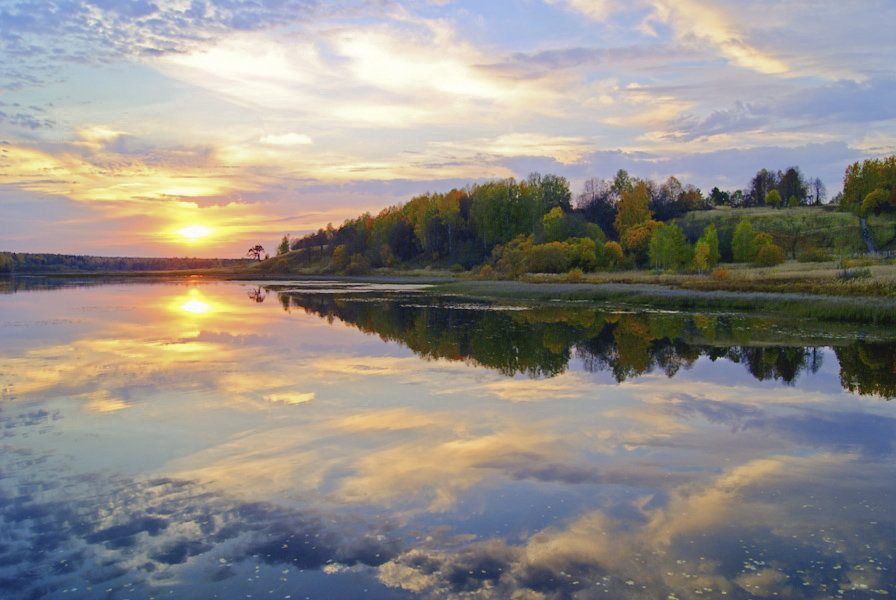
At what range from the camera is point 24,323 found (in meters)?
35.8

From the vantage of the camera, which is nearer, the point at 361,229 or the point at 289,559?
the point at 289,559

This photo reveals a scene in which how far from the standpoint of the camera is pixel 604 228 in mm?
114250

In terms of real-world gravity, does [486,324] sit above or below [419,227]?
below

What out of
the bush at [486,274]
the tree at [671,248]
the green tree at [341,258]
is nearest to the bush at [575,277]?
the tree at [671,248]

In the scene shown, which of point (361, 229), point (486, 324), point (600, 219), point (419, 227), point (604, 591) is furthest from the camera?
point (361, 229)

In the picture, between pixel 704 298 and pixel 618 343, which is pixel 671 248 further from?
pixel 618 343

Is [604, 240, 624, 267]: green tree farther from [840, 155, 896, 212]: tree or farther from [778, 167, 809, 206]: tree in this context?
[778, 167, 809, 206]: tree

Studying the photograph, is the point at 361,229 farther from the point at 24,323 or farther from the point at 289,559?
the point at 289,559

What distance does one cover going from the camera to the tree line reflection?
71.7 feet

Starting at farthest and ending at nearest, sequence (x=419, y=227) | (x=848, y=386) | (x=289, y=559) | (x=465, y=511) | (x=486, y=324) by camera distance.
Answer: (x=419, y=227), (x=486, y=324), (x=848, y=386), (x=465, y=511), (x=289, y=559)

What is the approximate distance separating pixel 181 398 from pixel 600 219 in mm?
A: 104720

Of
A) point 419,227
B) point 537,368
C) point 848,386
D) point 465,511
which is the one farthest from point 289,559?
point 419,227

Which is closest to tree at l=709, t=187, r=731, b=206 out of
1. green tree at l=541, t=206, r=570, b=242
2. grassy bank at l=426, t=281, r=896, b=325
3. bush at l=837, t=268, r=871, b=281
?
green tree at l=541, t=206, r=570, b=242

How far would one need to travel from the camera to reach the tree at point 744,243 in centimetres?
8047
